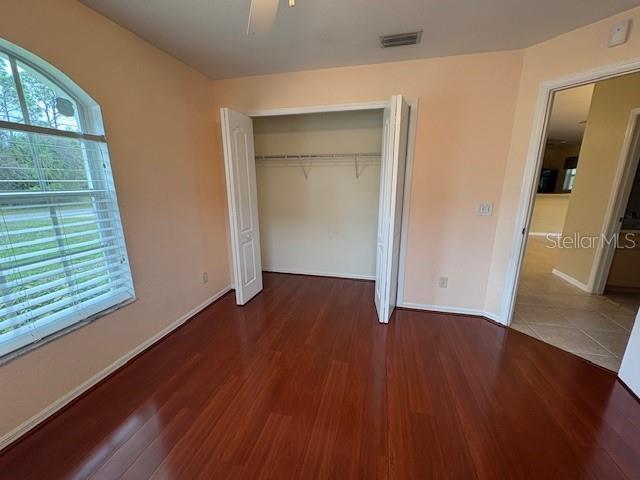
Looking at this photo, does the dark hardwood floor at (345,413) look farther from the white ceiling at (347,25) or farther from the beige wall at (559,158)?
the beige wall at (559,158)

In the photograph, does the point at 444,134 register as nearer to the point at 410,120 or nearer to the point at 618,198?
the point at 410,120

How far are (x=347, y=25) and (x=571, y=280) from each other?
14.3 feet

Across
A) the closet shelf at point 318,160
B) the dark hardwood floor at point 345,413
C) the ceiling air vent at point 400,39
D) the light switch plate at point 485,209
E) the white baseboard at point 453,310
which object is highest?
the ceiling air vent at point 400,39

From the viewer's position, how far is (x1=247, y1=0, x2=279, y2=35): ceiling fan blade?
4.06 ft

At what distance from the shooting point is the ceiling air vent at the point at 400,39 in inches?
77.7

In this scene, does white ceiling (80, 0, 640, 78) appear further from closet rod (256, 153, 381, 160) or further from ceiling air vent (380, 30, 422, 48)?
closet rod (256, 153, 381, 160)

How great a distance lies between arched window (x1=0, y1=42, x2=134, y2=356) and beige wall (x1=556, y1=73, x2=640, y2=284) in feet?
16.6

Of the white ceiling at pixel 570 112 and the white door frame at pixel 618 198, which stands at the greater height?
the white ceiling at pixel 570 112

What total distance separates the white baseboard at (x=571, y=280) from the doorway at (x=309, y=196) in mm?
2698

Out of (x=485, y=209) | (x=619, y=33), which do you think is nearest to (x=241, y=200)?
(x=485, y=209)

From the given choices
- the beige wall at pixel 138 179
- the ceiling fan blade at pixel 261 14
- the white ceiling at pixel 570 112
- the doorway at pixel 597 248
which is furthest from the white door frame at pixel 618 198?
the beige wall at pixel 138 179

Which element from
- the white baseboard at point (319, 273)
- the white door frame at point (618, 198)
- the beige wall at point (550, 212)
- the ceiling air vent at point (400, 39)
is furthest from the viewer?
the beige wall at point (550, 212)

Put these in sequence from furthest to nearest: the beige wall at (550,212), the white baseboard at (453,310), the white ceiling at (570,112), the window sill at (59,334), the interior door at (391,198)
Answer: the beige wall at (550,212), the white ceiling at (570,112), the white baseboard at (453,310), the interior door at (391,198), the window sill at (59,334)

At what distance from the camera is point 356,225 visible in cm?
362
